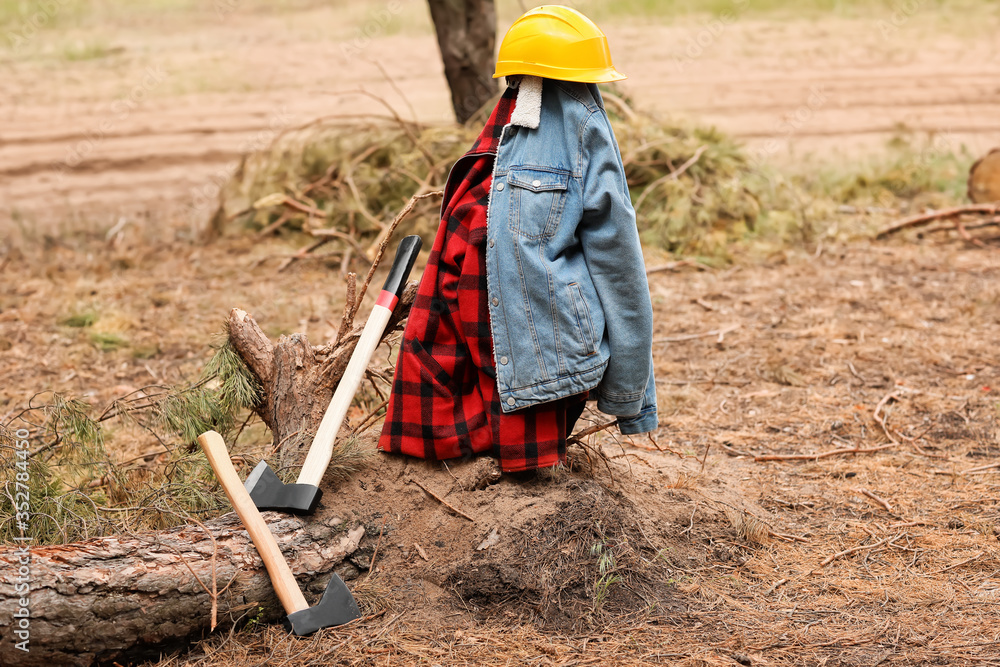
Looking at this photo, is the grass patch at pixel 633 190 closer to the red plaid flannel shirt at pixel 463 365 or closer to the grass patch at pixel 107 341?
the grass patch at pixel 107 341

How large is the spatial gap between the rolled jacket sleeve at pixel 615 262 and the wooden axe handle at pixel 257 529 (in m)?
1.06

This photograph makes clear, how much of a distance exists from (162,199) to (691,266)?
4914mm

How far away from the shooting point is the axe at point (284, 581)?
93.4 inches

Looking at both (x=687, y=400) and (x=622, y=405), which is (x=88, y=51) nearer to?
(x=687, y=400)

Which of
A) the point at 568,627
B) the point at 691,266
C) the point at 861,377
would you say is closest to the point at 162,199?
the point at 691,266

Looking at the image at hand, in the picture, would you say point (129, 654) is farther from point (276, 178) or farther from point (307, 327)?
point (276, 178)

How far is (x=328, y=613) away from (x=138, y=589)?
0.50 m

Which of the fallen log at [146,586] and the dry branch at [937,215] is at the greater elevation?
the fallen log at [146,586]

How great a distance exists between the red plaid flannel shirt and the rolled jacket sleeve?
210mm

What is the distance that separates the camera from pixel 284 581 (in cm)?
238

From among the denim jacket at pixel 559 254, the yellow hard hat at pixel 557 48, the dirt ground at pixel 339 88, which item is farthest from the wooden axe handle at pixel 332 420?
the dirt ground at pixel 339 88

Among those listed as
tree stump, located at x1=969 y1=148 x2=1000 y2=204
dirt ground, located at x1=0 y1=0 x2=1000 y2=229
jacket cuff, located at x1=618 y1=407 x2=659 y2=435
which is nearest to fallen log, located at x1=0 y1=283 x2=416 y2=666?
jacket cuff, located at x1=618 y1=407 x2=659 y2=435

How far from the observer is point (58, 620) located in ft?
7.15

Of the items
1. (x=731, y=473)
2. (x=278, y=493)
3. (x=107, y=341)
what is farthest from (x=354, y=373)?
(x=107, y=341)
